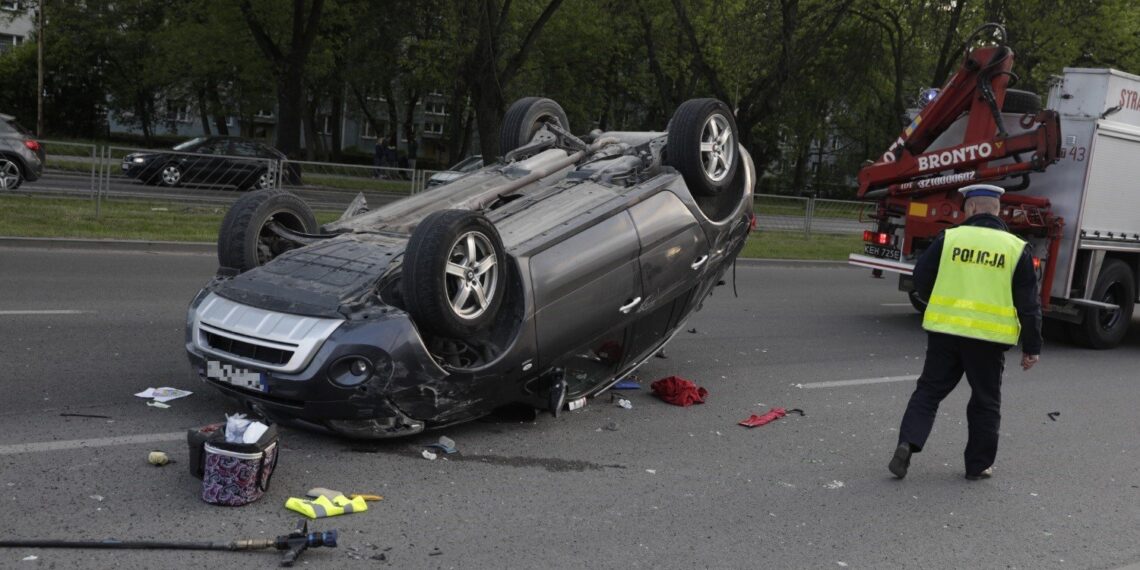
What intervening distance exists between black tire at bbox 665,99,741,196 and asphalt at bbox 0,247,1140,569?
1.60 metres

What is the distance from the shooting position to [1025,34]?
88.1 feet

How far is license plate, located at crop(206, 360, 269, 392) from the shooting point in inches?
216

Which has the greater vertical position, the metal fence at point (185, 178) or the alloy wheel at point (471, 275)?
the alloy wheel at point (471, 275)

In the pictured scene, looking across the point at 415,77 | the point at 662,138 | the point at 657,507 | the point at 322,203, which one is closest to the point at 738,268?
the point at 322,203

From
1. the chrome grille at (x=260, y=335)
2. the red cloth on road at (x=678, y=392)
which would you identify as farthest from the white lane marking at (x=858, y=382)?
the chrome grille at (x=260, y=335)

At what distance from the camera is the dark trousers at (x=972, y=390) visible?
6043 mm

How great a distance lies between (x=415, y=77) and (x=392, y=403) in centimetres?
3673

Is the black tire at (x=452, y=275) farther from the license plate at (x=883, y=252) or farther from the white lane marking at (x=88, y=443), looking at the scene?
the license plate at (x=883, y=252)

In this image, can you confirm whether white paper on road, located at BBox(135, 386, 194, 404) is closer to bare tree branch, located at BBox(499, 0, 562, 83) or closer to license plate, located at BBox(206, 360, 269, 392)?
license plate, located at BBox(206, 360, 269, 392)

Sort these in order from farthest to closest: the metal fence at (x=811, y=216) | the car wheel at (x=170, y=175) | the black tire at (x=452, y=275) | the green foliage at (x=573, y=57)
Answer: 1. the green foliage at (x=573, y=57)
2. the metal fence at (x=811, y=216)
3. the car wheel at (x=170, y=175)
4. the black tire at (x=452, y=275)

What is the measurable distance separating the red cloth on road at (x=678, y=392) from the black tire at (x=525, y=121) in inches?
81.5

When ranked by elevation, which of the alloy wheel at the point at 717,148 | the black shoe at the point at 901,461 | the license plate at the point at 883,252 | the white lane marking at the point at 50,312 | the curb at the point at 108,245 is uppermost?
the alloy wheel at the point at 717,148

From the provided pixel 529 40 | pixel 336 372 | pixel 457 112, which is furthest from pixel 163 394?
pixel 457 112

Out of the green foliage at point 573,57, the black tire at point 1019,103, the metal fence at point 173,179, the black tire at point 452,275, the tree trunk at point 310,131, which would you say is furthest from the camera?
the tree trunk at point 310,131
